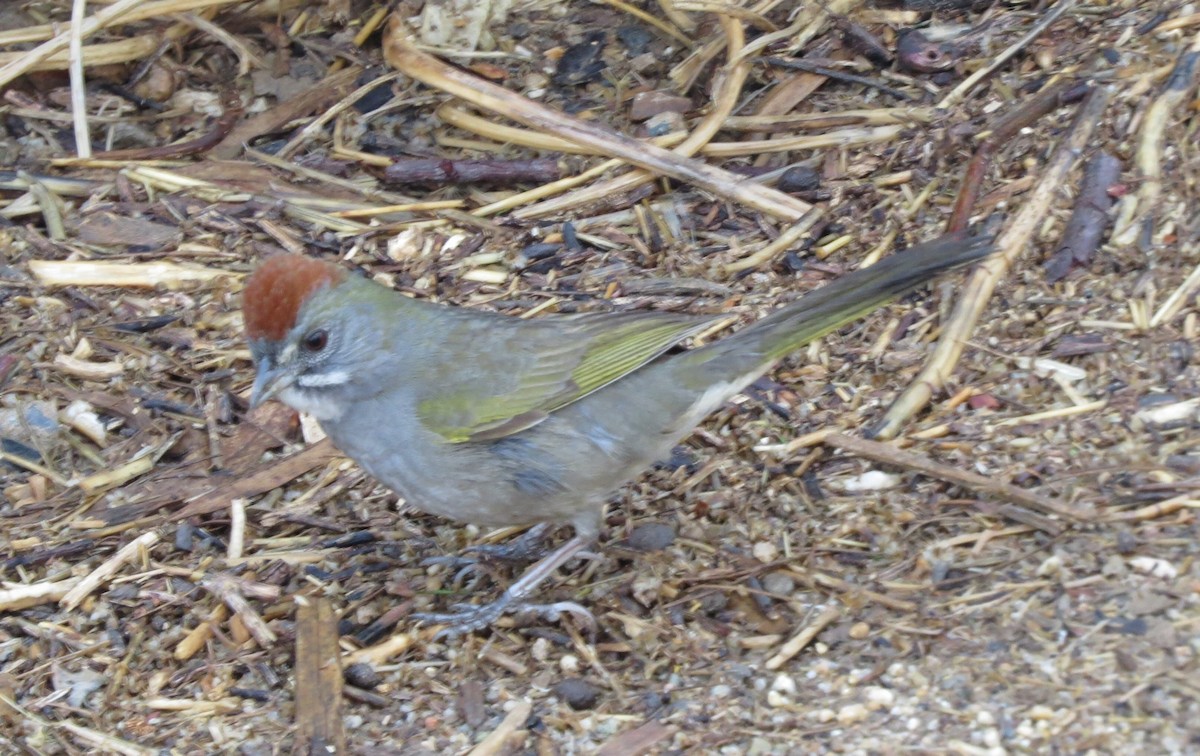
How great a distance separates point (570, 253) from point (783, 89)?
4.59 ft

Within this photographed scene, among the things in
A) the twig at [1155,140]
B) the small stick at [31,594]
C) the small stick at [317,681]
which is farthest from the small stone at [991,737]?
the small stick at [31,594]

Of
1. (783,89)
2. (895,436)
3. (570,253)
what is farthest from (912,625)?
(783,89)

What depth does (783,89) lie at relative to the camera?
6801mm

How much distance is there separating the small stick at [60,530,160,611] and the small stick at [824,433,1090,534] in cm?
266

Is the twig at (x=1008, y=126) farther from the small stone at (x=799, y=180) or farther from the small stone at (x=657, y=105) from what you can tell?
the small stone at (x=657, y=105)

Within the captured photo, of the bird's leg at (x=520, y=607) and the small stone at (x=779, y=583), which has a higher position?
the small stone at (x=779, y=583)

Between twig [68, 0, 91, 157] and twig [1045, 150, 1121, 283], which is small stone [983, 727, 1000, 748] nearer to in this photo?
twig [1045, 150, 1121, 283]

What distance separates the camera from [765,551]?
501cm

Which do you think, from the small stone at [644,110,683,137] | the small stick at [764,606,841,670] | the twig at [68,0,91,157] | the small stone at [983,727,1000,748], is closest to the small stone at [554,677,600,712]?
the small stick at [764,606,841,670]

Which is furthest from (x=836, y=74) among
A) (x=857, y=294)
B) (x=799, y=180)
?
(x=857, y=294)

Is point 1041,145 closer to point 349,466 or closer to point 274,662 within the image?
point 349,466

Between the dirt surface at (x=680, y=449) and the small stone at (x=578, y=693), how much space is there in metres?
0.02

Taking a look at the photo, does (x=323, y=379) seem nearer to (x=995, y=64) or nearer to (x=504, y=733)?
(x=504, y=733)

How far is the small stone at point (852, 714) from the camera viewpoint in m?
4.10
